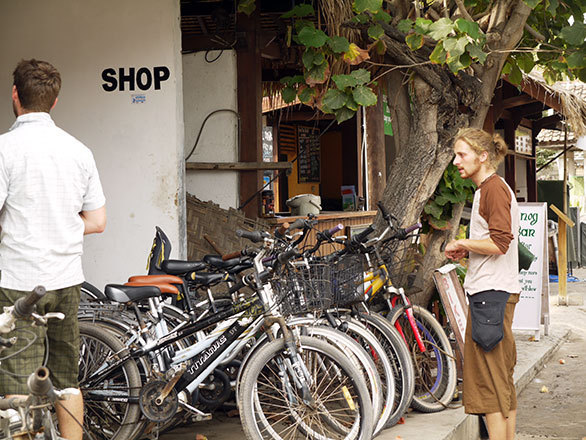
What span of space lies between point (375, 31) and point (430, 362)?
2.46m

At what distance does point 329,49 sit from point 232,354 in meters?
2.81

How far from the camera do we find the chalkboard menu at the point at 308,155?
606 inches

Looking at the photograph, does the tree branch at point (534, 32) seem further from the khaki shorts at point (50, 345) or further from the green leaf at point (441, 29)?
the khaki shorts at point (50, 345)

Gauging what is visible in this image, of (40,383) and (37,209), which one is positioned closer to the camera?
(40,383)

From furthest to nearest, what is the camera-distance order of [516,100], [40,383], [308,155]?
[308,155] < [516,100] < [40,383]

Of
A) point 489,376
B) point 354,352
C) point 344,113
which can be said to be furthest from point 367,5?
Answer: point 489,376

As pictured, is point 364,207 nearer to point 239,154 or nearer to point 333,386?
point 239,154

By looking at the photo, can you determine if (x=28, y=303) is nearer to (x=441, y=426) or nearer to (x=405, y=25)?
(x=441, y=426)

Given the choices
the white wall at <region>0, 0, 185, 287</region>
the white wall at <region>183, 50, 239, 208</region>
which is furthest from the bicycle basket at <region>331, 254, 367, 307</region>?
the white wall at <region>183, 50, 239, 208</region>

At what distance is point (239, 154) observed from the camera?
309 inches

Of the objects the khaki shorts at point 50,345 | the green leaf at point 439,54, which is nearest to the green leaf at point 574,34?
the green leaf at point 439,54

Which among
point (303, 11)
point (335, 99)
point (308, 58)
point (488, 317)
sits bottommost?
point (488, 317)

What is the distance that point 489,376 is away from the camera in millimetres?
4660

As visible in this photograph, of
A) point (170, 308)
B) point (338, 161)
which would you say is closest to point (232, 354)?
point (170, 308)
